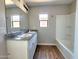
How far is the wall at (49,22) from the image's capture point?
250 inches

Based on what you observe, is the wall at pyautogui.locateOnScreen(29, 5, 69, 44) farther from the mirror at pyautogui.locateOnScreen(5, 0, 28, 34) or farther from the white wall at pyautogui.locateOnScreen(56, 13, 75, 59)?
the mirror at pyautogui.locateOnScreen(5, 0, 28, 34)

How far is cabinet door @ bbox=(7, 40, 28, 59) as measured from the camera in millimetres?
2605

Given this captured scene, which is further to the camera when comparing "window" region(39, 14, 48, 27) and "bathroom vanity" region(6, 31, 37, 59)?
"window" region(39, 14, 48, 27)

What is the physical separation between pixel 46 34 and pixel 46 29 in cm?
32

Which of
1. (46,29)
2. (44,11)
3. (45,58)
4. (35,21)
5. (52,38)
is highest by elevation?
(44,11)

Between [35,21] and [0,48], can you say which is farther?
[35,21]

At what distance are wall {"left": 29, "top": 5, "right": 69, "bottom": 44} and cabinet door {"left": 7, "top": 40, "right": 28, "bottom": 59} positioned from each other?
12.8 ft

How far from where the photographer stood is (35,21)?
6.45m

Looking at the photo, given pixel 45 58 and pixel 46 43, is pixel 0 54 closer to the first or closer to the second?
pixel 45 58

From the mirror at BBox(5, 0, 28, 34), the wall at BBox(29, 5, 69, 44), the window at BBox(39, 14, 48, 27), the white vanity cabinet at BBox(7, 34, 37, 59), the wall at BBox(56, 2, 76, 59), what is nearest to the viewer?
the white vanity cabinet at BBox(7, 34, 37, 59)

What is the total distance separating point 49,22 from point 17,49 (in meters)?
4.08

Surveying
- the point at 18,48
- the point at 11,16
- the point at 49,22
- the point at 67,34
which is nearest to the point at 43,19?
the point at 49,22

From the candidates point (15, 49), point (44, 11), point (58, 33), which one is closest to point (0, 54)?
point (15, 49)

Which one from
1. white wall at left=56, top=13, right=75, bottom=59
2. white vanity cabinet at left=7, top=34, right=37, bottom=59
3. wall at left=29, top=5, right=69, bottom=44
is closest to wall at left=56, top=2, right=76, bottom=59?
white wall at left=56, top=13, right=75, bottom=59
